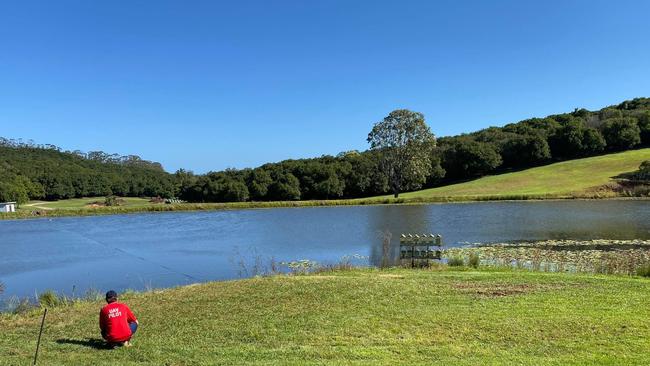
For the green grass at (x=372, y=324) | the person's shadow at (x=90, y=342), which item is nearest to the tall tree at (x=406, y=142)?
the green grass at (x=372, y=324)

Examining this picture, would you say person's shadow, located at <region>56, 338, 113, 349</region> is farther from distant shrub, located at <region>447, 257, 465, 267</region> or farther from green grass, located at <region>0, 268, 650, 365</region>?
distant shrub, located at <region>447, 257, 465, 267</region>

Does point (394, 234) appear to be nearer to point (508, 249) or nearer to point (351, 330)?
point (508, 249)

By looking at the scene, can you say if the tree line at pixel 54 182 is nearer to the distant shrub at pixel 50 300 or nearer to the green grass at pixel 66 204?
the green grass at pixel 66 204

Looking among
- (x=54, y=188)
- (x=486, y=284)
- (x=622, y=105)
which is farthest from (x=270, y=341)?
(x=622, y=105)

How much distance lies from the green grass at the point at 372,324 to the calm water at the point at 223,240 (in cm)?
735

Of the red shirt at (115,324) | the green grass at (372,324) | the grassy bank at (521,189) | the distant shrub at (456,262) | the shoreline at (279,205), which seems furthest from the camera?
the grassy bank at (521,189)

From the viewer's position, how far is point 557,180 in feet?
256

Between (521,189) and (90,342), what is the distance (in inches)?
2849

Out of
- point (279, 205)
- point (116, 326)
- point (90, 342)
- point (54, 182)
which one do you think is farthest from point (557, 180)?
point (54, 182)

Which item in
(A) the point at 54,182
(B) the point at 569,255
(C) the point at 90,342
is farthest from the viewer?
(A) the point at 54,182

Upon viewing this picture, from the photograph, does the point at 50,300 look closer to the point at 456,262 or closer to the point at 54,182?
the point at 456,262

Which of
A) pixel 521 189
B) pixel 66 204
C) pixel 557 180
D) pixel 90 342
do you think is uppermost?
pixel 557 180

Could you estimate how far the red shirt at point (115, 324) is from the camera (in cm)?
1029

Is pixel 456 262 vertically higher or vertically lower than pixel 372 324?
lower
